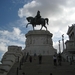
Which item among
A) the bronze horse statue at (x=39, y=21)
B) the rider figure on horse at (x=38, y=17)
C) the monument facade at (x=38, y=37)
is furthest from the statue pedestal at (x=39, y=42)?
the rider figure on horse at (x=38, y=17)

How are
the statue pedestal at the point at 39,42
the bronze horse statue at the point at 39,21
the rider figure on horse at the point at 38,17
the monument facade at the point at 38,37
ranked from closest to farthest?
the statue pedestal at the point at 39,42 < the monument facade at the point at 38,37 < the bronze horse statue at the point at 39,21 < the rider figure on horse at the point at 38,17

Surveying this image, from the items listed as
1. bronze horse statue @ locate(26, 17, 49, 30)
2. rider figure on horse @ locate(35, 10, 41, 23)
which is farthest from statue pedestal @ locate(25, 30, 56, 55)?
rider figure on horse @ locate(35, 10, 41, 23)

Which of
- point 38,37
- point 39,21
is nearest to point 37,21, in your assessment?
point 39,21

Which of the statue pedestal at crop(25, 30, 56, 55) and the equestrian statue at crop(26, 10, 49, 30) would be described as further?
the equestrian statue at crop(26, 10, 49, 30)

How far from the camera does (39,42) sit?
5216 cm

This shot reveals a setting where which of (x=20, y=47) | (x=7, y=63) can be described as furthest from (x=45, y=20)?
(x=7, y=63)

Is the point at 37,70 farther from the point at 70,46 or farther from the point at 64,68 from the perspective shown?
the point at 70,46

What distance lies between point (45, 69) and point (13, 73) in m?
3.86

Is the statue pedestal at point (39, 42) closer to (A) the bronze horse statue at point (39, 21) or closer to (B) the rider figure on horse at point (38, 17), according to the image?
(A) the bronze horse statue at point (39, 21)

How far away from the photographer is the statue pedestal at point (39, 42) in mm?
50469

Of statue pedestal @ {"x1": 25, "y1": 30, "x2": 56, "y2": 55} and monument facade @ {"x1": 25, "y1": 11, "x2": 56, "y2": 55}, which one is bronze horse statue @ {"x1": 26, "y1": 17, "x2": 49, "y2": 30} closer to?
monument facade @ {"x1": 25, "y1": 11, "x2": 56, "y2": 55}

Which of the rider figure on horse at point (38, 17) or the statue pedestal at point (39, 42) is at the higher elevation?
the rider figure on horse at point (38, 17)

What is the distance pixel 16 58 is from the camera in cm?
3175

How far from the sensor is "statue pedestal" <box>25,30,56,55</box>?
50.5 metres
